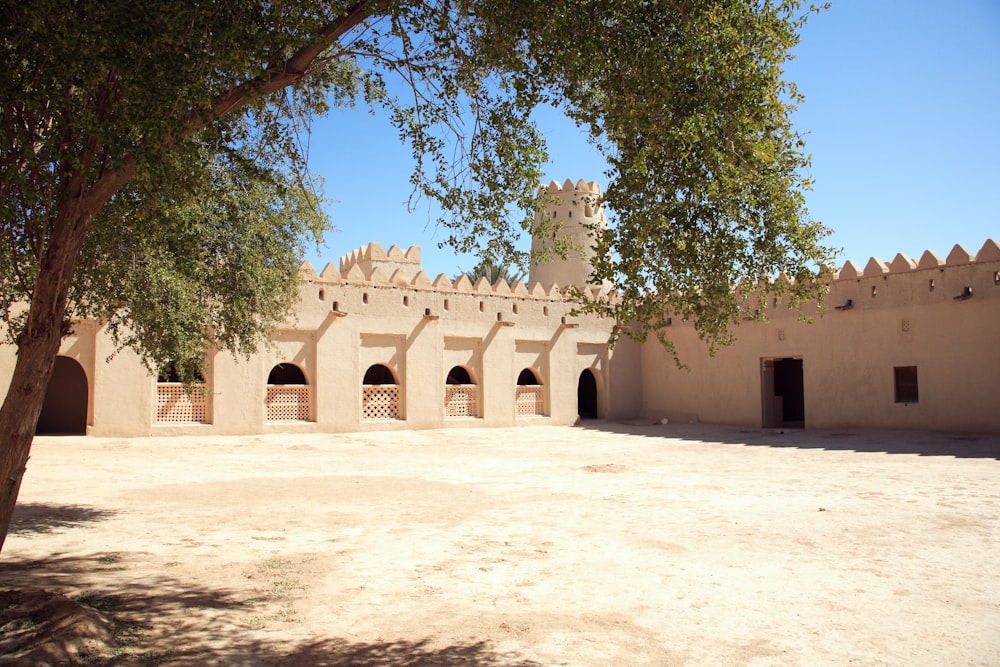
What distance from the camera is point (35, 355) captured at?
16.1 ft

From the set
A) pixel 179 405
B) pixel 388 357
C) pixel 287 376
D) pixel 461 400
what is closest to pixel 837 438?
pixel 461 400

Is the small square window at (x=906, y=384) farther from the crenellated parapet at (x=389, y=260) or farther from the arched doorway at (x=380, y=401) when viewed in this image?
the crenellated parapet at (x=389, y=260)

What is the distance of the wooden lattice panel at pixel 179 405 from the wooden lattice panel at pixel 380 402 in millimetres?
4268

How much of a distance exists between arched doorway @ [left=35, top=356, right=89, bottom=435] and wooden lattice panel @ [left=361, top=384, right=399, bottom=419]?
7585 millimetres

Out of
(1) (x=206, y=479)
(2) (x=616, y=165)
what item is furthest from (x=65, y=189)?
(1) (x=206, y=479)

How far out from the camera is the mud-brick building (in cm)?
1741

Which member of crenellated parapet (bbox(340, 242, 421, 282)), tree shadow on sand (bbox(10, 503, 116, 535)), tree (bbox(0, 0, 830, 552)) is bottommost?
tree shadow on sand (bbox(10, 503, 116, 535))

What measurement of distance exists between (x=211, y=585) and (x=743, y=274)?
4879mm

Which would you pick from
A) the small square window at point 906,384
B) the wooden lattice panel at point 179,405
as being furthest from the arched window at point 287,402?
the small square window at point 906,384

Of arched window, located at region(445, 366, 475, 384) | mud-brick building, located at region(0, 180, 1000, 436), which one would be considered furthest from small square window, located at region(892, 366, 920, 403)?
arched window, located at region(445, 366, 475, 384)

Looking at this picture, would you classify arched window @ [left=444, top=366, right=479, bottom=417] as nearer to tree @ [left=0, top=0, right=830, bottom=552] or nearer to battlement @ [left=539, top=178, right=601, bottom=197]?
battlement @ [left=539, top=178, right=601, bottom=197]

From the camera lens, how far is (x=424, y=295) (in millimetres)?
21922

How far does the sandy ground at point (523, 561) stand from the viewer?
194 inches

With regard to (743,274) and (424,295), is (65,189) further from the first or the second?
(424,295)
